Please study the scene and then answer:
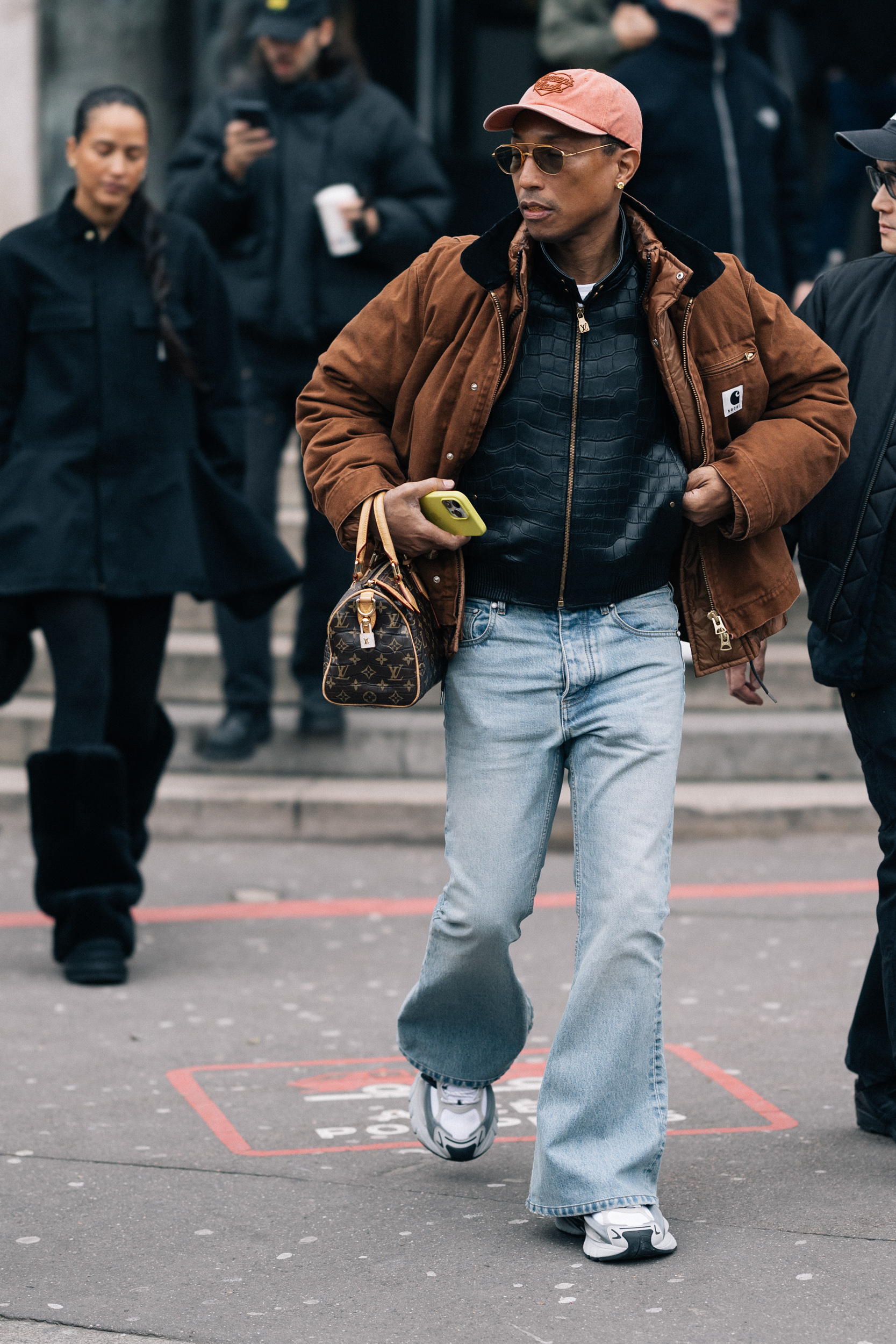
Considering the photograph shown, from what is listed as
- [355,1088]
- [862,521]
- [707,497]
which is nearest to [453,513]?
[707,497]

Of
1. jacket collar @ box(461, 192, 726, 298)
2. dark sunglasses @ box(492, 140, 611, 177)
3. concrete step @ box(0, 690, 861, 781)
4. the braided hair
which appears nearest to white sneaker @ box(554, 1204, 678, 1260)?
jacket collar @ box(461, 192, 726, 298)

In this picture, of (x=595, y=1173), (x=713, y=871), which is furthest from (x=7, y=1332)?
(x=713, y=871)

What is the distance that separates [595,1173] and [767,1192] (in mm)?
505

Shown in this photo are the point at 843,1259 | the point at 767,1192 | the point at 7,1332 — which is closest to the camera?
the point at 7,1332

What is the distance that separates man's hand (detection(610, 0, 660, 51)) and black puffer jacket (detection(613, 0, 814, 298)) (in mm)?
421

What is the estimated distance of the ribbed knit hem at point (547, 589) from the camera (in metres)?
3.81

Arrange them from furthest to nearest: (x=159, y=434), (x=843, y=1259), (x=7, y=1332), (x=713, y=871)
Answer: (x=713, y=871) < (x=159, y=434) < (x=843, y=1259) < (x=7, y=1332)

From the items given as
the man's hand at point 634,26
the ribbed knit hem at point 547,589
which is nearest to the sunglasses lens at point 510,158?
the ribbed knit hem at point 547,589

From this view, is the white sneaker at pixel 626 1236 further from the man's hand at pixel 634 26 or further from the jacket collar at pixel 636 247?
the man's hand at pixel 634 26

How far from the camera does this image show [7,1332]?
340 centimetres

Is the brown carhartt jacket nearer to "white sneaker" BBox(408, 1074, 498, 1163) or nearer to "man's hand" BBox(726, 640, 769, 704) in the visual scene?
"man's hand" BBox(726, 640, 769, 704)

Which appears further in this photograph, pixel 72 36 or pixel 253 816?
pixel 72 36

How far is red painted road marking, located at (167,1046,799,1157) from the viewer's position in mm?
4344

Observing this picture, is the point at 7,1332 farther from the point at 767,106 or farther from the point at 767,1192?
the point at 767,106
